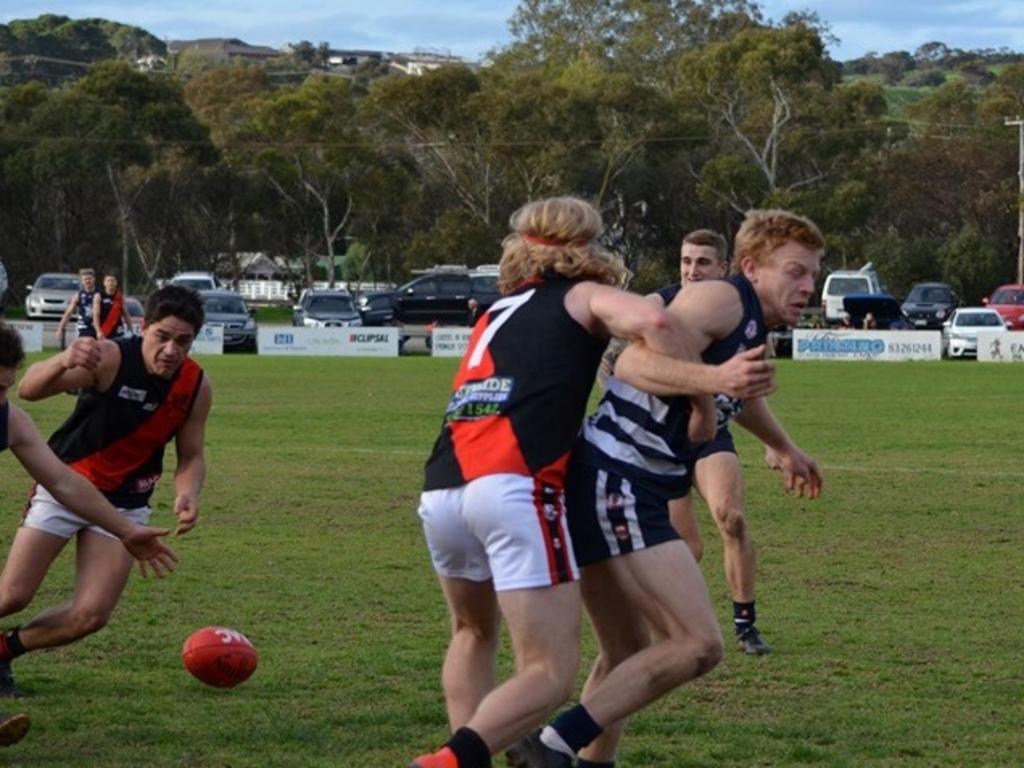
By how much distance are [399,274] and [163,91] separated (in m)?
12.2

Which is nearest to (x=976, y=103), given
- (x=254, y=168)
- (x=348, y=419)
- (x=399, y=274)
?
(x=399, y=274)

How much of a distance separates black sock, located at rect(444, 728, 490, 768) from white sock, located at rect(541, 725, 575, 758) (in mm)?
387

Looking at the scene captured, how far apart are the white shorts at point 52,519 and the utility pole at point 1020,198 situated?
61.5m

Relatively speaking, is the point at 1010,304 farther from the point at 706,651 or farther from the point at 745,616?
the point at 706,651

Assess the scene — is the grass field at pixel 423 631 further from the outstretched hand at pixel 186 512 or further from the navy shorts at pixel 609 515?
the navy shorts at pixel 609 515

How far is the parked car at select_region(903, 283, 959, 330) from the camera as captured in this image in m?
54.0

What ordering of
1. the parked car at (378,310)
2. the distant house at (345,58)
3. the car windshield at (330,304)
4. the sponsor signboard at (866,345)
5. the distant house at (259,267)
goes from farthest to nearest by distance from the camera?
the distant house at (345,58)
the distant house at (259,267)
the parked car at (378,310)
the car windshield at (330,304)
the sponsor signboard at (866,345)

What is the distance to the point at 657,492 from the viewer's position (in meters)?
6.07

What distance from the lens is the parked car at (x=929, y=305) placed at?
177 feet

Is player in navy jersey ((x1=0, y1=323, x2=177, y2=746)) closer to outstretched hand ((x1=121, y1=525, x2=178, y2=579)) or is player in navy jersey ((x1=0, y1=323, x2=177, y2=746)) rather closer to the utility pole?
outstretched hand ((x1=121, y1=525, x2=178, y2=579))

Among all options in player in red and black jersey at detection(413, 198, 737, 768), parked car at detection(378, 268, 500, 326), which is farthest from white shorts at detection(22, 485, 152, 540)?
parked car at detection(378, 268, 500, 326)

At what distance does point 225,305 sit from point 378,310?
7.81 meters

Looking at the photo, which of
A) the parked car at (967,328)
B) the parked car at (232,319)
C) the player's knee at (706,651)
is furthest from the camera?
the parked car at (232,319)

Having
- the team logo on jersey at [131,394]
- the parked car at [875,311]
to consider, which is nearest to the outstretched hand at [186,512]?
the team logo on jersey at [131,394]
